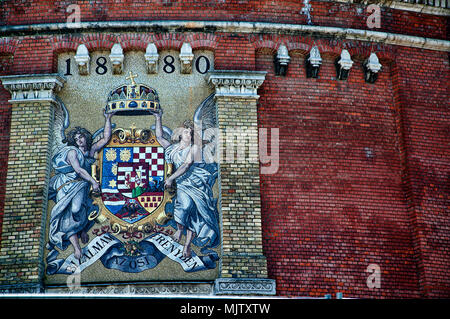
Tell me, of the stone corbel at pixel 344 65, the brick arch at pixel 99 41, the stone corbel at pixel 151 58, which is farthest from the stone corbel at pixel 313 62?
the brick arch at pixel 99 41

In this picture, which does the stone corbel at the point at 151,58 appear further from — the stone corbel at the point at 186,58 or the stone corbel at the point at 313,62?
the stone corbel at the point at 313,62

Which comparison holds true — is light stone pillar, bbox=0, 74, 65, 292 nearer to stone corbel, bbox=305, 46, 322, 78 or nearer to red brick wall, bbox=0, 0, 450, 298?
red brick wall, bbox=0, 0, 450, 298

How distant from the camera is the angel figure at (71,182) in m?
15.5

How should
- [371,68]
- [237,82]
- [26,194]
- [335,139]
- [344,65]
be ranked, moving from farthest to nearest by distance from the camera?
[371,68] → [344,65] → [335,139] → [237,82] → [26,194]

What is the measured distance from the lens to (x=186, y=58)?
1658 cm

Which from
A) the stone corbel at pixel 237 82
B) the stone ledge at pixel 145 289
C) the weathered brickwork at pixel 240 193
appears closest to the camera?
the stone ledge at pixel 145 289

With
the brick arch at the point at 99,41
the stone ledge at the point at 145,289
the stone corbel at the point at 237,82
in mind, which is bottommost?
the stone ledge at the point at 145,289

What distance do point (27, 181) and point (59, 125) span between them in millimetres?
1439

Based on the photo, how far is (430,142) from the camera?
17156mm

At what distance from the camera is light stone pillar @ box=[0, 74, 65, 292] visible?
15141 mm

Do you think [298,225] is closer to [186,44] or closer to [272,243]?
[272,243]

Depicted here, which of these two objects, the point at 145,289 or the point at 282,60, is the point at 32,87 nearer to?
the point at 145,289

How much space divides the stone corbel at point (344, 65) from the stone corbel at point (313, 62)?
1.57 ft

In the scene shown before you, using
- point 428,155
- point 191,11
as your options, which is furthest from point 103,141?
point 428,155
